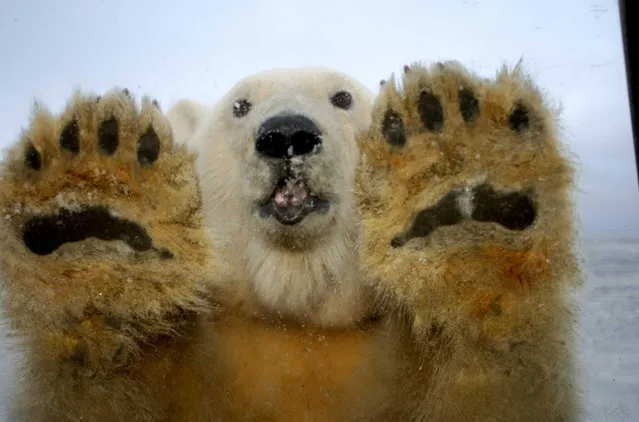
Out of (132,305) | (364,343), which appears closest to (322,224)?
(364,343)

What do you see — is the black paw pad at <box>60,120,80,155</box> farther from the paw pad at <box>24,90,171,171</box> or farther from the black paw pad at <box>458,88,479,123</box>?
the black paw pad at <box>458,88,479,123</box>

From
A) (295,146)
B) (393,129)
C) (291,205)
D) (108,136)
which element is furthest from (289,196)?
(108,136)

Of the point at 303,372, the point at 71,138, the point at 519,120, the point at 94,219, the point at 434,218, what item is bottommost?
the point at 303,372

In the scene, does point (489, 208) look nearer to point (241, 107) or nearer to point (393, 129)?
point (393, 129)

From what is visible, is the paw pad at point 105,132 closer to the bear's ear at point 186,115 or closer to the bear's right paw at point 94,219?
the bear's right paw at point 94,219

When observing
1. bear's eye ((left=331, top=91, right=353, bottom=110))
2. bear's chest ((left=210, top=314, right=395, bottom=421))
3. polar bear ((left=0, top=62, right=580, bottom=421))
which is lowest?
bear's chest ((left=210, top=314, right=395, bottom=421))

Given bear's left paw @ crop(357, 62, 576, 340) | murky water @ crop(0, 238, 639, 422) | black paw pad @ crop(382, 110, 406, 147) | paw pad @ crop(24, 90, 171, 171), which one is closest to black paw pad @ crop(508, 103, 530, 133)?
bear's left paw @ crop(357, 62, 576, 340)

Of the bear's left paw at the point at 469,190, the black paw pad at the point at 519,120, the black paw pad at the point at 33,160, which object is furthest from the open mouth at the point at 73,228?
the black paw pad at the point at 519,120
